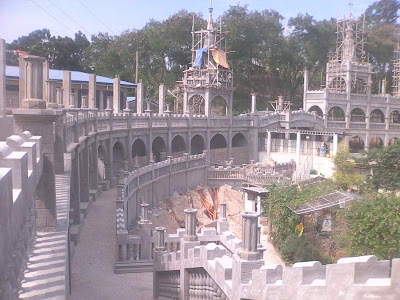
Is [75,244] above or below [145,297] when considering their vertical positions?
above

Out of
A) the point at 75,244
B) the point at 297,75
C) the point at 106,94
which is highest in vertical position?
the point at 297,75

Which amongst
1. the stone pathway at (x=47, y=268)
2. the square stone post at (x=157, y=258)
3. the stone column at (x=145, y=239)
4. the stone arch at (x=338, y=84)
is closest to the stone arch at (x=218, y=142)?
the stone arch at (x=338, y=84)

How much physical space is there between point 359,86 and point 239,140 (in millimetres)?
20368

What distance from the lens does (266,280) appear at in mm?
8266

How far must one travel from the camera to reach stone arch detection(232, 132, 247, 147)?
44.3m

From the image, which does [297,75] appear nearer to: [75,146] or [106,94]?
[106,94]

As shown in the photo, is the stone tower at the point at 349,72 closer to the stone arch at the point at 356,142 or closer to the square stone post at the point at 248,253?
the stone arch at the point at 356,142

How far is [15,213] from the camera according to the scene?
17.1ft

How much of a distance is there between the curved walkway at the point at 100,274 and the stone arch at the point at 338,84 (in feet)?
134

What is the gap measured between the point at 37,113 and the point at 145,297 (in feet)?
21.9

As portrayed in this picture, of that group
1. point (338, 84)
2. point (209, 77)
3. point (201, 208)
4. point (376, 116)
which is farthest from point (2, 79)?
point (376, 116)

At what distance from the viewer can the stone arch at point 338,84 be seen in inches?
2084

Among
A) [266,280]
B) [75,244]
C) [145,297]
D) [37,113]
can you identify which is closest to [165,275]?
[145,297]

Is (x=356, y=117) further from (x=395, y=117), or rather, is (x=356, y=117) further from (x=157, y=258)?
(x=157, y=258)
